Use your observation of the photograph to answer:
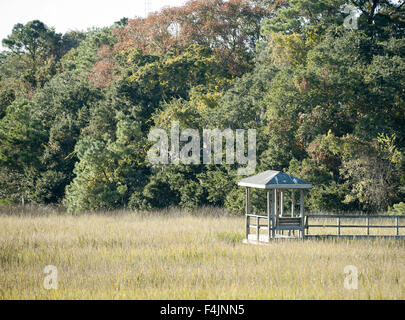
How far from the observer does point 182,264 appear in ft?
52.5

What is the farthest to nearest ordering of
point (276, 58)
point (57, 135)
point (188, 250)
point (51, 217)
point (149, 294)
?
point (57, 135) < point (276, 58) < point (51, 217) < point (188, 250) < point (149, 294)

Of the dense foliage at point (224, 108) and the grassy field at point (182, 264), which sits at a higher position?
the dense foliage at point (224, 108)

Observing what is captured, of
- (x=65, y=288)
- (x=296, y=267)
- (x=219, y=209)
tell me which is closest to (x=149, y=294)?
(x=65, y=288)

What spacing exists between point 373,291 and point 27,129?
26224mm

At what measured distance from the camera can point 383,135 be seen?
2823 centimetres

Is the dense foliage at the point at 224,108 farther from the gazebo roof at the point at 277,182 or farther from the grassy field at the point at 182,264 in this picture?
the gazebo roof at the point at 277,182

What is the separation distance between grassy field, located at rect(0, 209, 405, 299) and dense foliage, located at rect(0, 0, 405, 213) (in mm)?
7923

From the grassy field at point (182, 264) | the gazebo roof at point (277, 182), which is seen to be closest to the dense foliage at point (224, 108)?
the grassy field at point (182, 264)

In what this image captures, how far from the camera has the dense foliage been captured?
2897cm

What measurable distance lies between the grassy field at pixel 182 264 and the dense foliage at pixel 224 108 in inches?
312

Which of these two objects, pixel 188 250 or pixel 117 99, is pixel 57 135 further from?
pixel 188 250

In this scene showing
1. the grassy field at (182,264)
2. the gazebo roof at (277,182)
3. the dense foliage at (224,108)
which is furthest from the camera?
the dense foliage at (224,108)

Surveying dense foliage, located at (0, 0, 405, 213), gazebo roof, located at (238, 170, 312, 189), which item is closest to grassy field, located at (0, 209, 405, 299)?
gazebo roof, located at (238, 170, 312, 189)

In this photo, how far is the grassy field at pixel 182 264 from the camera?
1272cm
